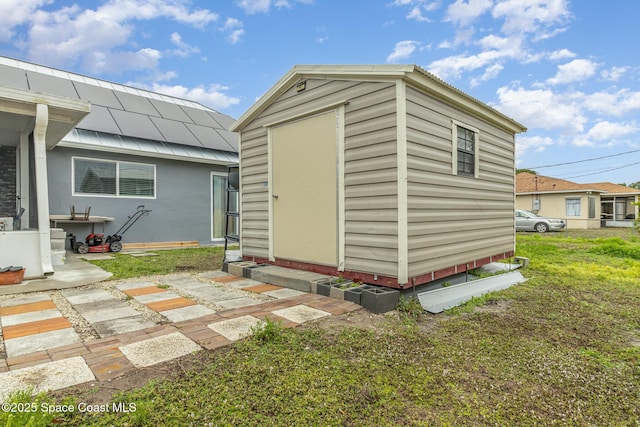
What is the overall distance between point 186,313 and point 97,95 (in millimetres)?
9701

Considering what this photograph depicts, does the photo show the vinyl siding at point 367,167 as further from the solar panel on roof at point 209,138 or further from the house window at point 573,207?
the house window at point 573,207

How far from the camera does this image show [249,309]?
3277 millimetres

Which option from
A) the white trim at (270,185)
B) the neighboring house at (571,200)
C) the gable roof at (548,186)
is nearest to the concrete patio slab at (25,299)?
the white trim at (270,185)

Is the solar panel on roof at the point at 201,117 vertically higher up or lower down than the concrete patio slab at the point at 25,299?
higher up

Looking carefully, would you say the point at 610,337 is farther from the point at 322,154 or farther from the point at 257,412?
the point at 322,154

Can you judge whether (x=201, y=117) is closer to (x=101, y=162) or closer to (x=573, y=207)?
(x=101, y=162)

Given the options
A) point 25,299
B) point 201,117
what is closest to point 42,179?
point 25,299

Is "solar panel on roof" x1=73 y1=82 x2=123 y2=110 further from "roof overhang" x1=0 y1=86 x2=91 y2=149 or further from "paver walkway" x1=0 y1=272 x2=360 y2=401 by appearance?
"paver walkway" x1=0 y1=272 x2=360 y2=401

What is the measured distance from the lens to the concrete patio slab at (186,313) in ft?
10.0

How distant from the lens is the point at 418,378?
1992 mm

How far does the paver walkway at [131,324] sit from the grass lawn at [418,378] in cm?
36

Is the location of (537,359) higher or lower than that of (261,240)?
lower

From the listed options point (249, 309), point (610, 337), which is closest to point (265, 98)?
point (249, 309)

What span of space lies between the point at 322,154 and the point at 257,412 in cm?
321
